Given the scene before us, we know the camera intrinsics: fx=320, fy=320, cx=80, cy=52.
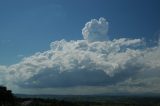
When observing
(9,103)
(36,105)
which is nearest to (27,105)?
(36,105)

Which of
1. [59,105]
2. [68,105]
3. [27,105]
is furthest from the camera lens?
[68,105]

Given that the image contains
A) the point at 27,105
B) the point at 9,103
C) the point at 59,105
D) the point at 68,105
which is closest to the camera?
the point at 9,103

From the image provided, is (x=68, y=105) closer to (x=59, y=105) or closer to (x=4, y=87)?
(x=59, y=105)

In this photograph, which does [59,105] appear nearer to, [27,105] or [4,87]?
[27,105]

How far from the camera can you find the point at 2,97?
11731cm

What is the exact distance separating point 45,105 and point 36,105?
15.1 feet

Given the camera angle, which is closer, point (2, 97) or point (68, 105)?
point (2, 97)

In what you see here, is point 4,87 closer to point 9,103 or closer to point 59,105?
point 9,103

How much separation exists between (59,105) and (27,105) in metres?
16.3

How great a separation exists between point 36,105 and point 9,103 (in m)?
35.1

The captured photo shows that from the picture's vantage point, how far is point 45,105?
495ft

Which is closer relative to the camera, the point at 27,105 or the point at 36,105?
the point at 27,105

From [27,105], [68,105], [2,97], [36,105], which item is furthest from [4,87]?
[68,105]

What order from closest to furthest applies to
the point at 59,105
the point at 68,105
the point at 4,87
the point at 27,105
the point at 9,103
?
the point at 9,103
the point at 4,87
the point at 27,105
the point at 59,105
the point at 68,105
